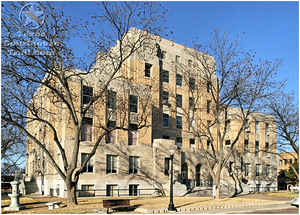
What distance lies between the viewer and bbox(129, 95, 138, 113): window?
38.5m

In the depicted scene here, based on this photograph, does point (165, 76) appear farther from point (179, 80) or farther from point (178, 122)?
point (178, 122)

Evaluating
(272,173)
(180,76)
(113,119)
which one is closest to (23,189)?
(113,119)

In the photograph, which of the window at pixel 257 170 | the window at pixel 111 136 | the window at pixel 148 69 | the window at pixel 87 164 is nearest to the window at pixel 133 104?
the window at pixel 111 136

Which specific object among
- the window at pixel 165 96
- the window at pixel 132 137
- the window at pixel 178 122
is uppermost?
the window at pixel 165 96

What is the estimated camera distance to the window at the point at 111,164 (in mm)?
36312

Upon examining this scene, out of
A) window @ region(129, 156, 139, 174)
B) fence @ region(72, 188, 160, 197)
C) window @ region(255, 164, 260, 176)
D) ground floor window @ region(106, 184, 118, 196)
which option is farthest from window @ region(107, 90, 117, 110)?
window @ region(255, 164, 260, 176)

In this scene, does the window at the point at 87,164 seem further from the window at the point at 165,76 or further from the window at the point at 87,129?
the window at the point at 165,76

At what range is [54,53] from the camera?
2138cm

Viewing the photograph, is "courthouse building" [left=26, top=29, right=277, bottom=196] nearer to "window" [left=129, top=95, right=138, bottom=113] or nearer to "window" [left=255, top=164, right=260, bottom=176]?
"window" [left=129, top=95, right=138, bottom=113]

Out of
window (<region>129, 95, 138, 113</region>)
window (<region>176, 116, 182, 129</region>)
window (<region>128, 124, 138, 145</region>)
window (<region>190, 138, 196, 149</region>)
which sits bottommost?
window (<region>190, 138, 196, 149</region>)

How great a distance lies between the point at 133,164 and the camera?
3841 centimetres

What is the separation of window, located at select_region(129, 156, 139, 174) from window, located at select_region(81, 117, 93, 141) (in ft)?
18.3

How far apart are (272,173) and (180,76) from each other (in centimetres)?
2404

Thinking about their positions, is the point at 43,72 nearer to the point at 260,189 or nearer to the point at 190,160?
the point at 190,160
